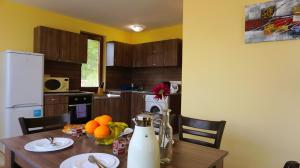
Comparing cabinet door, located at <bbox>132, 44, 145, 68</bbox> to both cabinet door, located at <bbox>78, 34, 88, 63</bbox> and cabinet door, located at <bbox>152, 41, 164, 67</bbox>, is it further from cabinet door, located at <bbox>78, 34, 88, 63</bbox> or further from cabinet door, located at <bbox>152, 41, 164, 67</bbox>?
cabinet door, located at <bbox>78, 34, 88, 63</bbox>

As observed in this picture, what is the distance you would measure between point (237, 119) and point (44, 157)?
1775 mm

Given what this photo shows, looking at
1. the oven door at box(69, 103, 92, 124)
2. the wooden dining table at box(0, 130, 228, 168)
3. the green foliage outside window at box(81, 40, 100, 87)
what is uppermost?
the green foliage outside window at box(81, 40, 100, 87)

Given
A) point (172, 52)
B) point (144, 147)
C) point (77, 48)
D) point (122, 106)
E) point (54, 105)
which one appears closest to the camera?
point (144, 147)

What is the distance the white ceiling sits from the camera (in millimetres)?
3495

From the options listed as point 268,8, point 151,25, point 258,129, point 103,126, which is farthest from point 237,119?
point 151,25

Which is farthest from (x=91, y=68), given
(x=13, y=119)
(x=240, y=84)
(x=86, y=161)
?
(x=86, y=161)

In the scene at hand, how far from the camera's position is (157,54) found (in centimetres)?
476

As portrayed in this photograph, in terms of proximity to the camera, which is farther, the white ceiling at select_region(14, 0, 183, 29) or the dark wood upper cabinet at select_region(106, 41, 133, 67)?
the dark wood upper cabinet at select_region(106, 41, 133, 67)

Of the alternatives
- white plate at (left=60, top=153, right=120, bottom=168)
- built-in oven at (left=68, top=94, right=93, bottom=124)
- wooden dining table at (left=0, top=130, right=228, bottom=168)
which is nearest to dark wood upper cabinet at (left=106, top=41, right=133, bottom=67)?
built-in oven at (left=68, top=94, right=93, bottom=124)

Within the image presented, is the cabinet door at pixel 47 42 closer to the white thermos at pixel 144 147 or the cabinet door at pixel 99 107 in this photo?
the cabinet door at pixel 99 107

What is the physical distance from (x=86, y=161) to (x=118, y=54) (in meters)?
4.14

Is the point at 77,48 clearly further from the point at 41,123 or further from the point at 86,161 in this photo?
the point at 86,161

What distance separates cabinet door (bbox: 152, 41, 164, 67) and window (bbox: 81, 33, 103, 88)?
4.25 ft

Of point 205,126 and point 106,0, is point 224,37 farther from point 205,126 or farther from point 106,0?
point 106,0
